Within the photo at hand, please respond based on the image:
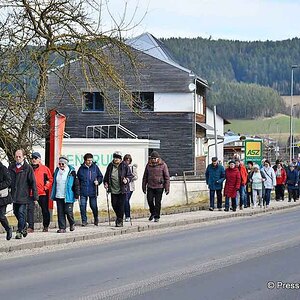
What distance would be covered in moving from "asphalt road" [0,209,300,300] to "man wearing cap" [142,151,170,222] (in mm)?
3659

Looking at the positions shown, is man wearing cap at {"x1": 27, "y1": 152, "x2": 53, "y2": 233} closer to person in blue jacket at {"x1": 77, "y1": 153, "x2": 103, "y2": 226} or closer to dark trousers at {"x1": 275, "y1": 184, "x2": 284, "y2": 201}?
person in blue jacket at {"x1": 77, "y1": 153, "x2": 103, "y2": 226}

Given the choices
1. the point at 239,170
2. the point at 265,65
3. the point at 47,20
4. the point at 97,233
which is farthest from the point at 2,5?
the point at 265,65

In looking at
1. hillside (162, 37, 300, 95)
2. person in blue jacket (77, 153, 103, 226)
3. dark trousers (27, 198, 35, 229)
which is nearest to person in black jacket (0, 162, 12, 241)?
dark trousers (27, 198, 35, 229)

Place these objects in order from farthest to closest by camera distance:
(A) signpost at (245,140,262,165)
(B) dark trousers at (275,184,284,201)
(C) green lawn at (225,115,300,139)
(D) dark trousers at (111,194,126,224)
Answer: (C) green lawn at (225,115,300,139) < (B) dark trousers at (275,184,284,201) < (A) signpost at (245,140,262,165) < (D) dark trousers at (111,194,126,224)

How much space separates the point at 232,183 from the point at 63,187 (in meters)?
10.3

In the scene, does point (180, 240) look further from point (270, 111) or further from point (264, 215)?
point (270, 111)

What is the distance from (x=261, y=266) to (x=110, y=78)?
11665 mm

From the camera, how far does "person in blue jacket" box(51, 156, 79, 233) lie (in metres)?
18.9

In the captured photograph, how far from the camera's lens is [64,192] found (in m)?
19.0

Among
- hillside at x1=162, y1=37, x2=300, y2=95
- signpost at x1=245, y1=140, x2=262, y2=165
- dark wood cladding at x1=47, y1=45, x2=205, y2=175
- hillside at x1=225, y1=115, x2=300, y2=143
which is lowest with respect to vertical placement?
signpost at x1=245, y1=140, x2=262, y2=165

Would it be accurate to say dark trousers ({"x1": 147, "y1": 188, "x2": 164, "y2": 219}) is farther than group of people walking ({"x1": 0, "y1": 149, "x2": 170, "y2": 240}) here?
Yes

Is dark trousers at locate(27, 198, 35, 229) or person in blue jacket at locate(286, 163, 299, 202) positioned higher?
person in blue jacket at locate(286, 163, 299, 202)

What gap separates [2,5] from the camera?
73.2 ft

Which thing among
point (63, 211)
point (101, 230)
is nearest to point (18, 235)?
point (63, 211)
